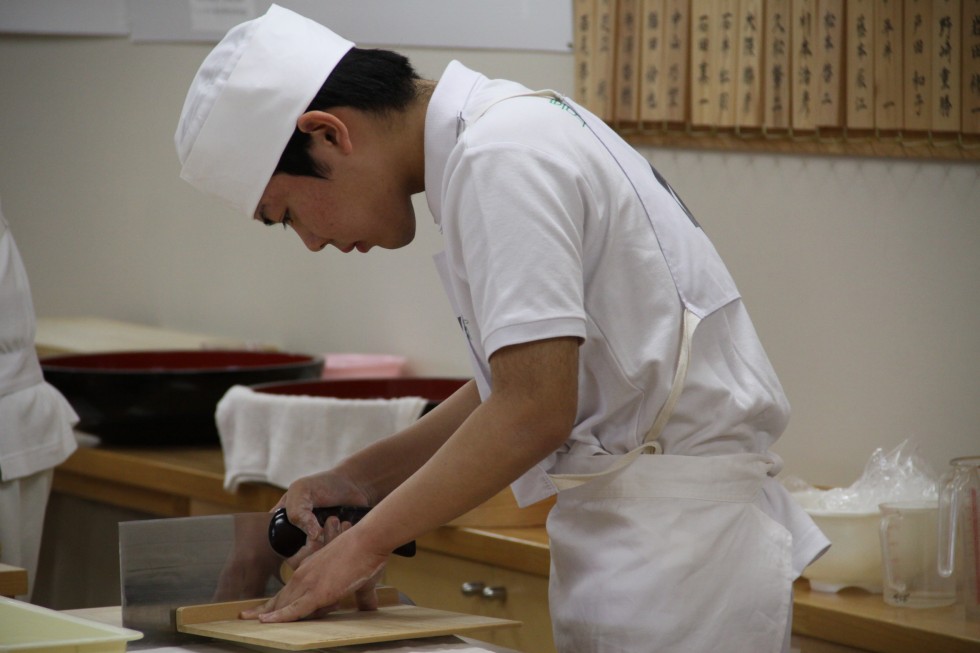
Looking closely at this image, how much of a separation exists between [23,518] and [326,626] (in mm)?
1059

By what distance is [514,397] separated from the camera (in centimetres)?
107

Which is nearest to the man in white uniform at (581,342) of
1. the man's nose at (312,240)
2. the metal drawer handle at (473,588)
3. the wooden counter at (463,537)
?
the man's nose at (312,240)

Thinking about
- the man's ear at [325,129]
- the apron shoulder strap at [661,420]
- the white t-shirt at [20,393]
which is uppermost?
the man's ear at [325,129]

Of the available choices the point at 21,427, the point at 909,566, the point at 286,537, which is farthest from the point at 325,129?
the point at 21,427

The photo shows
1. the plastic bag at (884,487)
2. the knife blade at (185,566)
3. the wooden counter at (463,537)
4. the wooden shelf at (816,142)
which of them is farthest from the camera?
the wooden shelf at (816,142)

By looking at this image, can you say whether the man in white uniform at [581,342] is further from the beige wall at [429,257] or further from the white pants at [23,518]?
the white pants at [23,518]

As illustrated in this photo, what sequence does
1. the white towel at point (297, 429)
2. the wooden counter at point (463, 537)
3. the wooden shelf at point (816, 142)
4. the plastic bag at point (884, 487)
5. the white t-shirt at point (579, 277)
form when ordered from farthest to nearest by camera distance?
the white towel at point (297, 429)
the wooden shelf at point (816, 142)
the plastic bag at point (884, 487)
the wooden counter at point (463, 537)
the white t-shirt at point (579, 277)

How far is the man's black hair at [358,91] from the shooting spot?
47.2 inches

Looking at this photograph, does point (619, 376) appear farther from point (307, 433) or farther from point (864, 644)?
point (307, 433)

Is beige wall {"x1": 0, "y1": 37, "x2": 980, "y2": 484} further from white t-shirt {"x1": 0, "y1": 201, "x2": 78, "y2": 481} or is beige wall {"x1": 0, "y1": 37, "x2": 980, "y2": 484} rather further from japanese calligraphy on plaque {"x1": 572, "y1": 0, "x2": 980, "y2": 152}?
white t-shirt {"x1": 0, "y1": 201, "x2": 78, "y2": 481}

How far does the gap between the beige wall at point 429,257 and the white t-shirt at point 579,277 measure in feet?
2.39

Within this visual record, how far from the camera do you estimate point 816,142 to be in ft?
6.48

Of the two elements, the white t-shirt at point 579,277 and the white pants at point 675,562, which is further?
the white pants at point 675,562

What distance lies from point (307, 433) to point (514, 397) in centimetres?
113
